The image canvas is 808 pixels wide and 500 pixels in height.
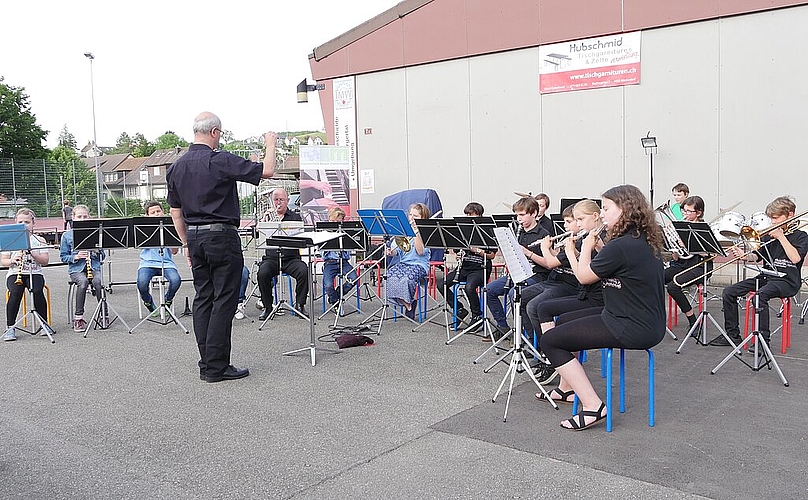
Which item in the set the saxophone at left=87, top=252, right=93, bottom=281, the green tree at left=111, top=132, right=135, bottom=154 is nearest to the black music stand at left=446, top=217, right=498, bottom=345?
the saxophone at left=87, top=252, right=93, bottom=281

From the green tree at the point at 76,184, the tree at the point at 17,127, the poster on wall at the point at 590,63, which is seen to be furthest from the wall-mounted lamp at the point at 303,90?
the tree at the point at 17,127

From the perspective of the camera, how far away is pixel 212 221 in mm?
6055

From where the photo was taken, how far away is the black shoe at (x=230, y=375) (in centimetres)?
606

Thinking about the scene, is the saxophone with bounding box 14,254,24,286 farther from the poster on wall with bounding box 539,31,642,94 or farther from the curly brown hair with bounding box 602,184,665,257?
the poster on wall with bounding box 539,31,642,94

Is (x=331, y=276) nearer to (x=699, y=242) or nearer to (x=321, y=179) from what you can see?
(x=699, y=242)

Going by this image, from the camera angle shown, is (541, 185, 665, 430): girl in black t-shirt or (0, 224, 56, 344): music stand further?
(0, 224, 56, 344): music stand

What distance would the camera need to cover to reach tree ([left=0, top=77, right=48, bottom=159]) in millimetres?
44219

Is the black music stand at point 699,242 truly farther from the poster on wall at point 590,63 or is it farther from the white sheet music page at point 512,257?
the poster on wall at point 590,63

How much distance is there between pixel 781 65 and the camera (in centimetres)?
1108

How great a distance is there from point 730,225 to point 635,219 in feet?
9.11

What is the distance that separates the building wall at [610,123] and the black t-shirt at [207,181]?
832 cm

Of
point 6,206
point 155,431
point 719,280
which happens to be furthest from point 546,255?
point 6,206

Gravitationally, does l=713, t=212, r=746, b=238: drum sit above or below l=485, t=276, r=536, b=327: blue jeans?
above

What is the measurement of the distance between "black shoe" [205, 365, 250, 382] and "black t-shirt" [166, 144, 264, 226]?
4.11 ft
